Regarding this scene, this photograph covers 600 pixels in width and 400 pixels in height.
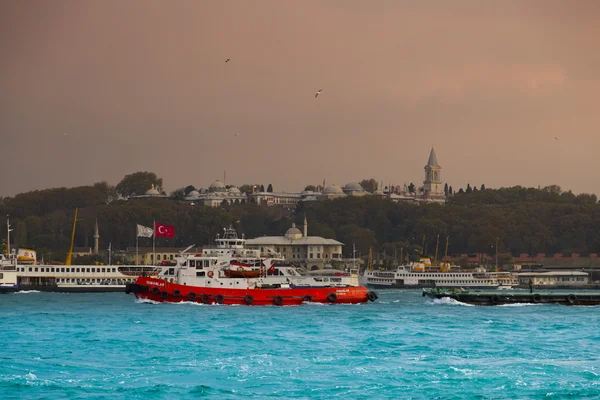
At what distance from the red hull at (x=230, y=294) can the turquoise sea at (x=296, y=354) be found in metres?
4.30

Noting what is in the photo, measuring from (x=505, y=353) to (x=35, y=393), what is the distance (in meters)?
14.9

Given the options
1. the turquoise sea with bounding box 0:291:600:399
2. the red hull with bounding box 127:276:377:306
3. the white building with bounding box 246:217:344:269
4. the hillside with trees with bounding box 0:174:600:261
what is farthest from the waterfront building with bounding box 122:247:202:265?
the turquoise sea with bounding box 0:291:600:399

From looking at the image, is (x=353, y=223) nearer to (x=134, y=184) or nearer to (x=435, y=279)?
(x=134, y=184)

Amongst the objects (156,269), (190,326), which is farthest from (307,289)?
(156,269)

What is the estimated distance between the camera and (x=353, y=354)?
3650 centimetres

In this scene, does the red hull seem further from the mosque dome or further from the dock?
the mosque dome

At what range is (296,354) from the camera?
36.4m

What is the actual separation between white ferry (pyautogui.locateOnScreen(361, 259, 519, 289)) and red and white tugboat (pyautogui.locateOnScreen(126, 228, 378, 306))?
3779 cm

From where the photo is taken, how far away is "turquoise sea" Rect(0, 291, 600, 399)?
95.8ft

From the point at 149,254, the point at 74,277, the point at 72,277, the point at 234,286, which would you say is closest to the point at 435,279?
the point at 74,277

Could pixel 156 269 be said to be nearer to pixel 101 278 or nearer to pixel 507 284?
pixel 101 278

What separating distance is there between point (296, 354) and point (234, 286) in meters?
26.6

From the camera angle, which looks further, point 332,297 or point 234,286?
point 332,297

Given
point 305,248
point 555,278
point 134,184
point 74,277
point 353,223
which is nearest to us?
point 74,277
